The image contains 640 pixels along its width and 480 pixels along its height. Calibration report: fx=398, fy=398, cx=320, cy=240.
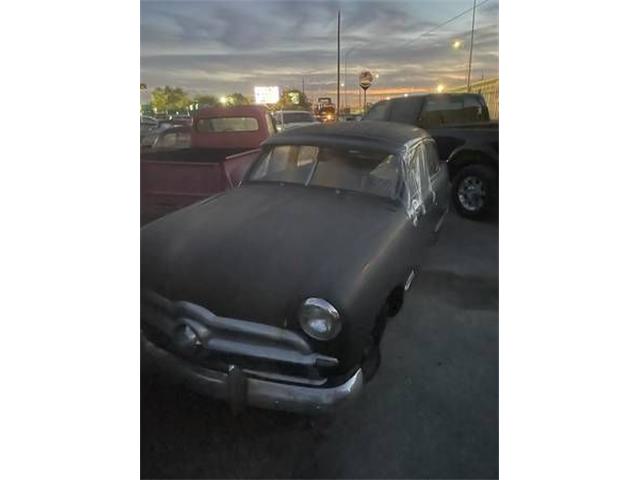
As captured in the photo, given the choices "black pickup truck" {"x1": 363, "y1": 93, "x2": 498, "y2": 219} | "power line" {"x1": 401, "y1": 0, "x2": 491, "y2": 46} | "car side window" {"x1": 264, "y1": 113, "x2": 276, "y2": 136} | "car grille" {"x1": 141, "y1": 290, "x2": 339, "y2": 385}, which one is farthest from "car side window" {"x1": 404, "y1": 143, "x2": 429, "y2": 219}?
"car grille" {"x1": 141, "y1": 290, "x2": 339, "y2": 385}

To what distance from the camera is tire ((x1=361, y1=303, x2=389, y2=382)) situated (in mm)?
1220

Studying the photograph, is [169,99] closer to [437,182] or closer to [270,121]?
[270,121]

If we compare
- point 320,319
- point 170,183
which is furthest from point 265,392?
point 170,183

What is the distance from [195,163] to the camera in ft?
4.30

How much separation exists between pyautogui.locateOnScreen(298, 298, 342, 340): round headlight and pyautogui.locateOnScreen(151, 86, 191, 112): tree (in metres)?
0.76

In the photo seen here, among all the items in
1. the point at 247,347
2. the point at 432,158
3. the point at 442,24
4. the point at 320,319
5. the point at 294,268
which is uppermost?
the point at 442,24

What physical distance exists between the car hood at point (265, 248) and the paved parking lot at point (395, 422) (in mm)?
290

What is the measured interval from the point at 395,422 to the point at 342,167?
0.86 meters

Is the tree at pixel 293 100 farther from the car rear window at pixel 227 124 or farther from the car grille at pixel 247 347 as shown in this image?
the car grille at pixel 247 347
